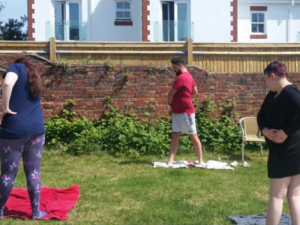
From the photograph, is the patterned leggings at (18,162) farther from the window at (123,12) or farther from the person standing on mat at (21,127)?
the window at (123,12)

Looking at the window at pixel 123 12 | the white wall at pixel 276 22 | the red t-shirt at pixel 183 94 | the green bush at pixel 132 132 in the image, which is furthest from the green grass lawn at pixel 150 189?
the white wall at pixel 276 22

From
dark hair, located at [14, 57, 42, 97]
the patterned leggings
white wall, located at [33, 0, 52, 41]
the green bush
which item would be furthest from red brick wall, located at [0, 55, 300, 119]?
white wall, located at [33, 0, 52, 41]

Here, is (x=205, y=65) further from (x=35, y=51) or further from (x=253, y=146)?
(x=35, y=51)

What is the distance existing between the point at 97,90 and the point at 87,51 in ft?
5.96

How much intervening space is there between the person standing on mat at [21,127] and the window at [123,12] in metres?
20.8

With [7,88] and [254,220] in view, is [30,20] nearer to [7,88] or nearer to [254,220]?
[7,88]

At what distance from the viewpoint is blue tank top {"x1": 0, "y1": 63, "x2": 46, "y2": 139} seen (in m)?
5.23

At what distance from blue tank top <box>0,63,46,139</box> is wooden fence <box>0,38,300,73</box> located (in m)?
6.15

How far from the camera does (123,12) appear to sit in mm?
25828

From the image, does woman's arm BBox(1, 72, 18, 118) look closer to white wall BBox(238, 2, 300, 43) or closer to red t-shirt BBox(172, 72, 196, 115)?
red t-shirt BBox(172, 72, 196, 115)

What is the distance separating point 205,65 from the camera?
12.0 m

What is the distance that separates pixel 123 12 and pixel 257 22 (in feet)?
23.8

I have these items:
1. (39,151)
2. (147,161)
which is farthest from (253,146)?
(39,151)

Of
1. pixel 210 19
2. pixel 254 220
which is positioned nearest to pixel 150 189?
pixel 254 220
